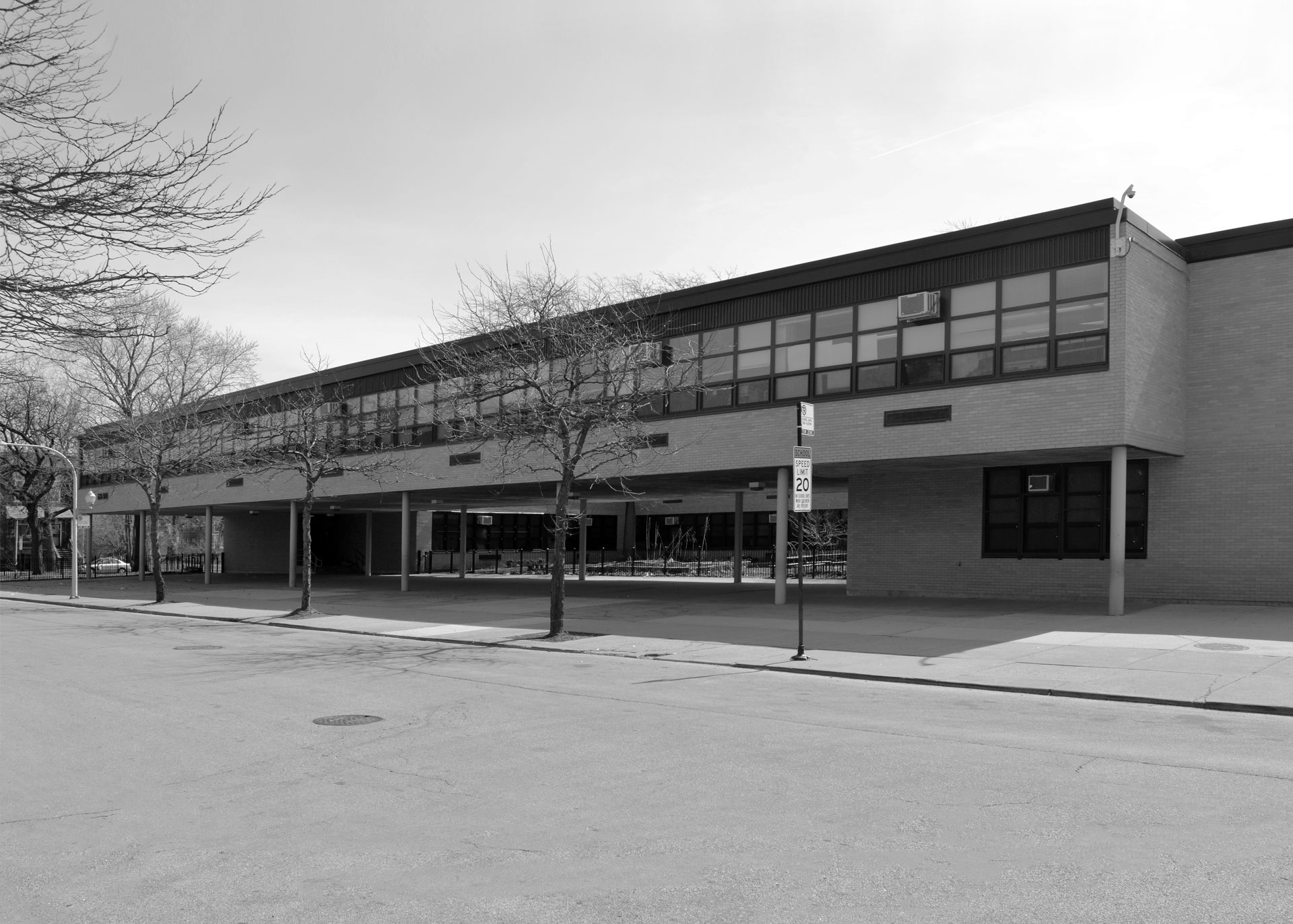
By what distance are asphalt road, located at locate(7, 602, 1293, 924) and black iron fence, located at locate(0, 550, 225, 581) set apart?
47.0 metres

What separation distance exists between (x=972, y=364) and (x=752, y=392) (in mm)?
5370

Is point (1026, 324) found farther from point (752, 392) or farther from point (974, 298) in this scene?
point (752, 392)

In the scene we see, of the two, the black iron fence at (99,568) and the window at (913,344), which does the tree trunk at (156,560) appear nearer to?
the window at (913,344)

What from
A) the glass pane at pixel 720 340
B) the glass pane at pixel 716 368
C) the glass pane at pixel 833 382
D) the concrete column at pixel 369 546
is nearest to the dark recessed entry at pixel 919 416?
the glass pane at pixel 833 382

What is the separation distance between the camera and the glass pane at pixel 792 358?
24.2 metres

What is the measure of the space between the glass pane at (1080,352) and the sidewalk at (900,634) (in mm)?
4591

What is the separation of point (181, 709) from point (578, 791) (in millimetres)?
5779

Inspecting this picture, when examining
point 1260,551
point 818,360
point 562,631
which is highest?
point 818,360

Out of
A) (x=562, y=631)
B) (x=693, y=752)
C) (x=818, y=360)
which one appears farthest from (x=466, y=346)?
(x=693, y=752)

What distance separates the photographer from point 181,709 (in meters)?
11.2

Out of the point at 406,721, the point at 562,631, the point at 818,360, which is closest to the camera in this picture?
the point at 406,721

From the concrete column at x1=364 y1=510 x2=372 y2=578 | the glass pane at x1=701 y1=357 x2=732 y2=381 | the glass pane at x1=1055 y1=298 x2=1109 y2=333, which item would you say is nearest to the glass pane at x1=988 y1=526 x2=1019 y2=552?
the glass pane at x1=1055 y1=298 x2=1109 y2=333

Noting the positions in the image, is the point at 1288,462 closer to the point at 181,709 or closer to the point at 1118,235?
the point at 1118,235

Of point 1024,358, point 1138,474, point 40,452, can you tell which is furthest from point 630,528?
point 1024,358
